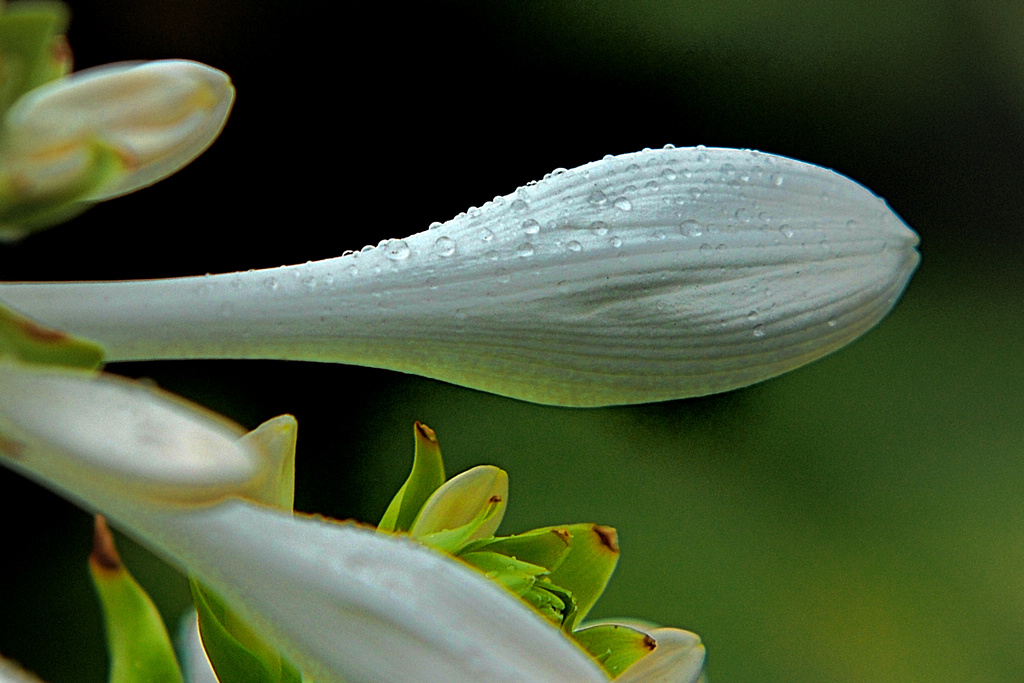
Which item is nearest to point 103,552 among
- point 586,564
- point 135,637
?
point 135,637

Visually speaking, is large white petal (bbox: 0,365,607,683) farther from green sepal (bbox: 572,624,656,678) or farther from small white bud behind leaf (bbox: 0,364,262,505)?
green sepal (bbox: 572,624,656,678)

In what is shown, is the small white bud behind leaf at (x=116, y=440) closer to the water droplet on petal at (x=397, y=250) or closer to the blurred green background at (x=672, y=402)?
the water droplet on petal at (x=397, y=250)

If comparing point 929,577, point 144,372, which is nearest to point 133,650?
point 144,372

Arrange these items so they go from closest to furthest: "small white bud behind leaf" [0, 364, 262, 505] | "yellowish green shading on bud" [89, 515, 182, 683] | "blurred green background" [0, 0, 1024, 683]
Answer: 1. "small white bud behind leaf" [0, 364, 262, 505]
2. "yellowish green shading on bud" [89, 515, 182, 683]
3. "blurred green background" [0, 0, 1024, 683]

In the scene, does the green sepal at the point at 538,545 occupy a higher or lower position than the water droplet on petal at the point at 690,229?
lower

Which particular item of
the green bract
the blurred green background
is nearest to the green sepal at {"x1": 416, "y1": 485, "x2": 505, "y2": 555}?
the green bract

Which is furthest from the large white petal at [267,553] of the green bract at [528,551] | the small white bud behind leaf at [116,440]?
the green bract at [528,551]

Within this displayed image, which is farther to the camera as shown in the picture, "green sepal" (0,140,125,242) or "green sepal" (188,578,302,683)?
"green sepal" (188,578,302,683)
